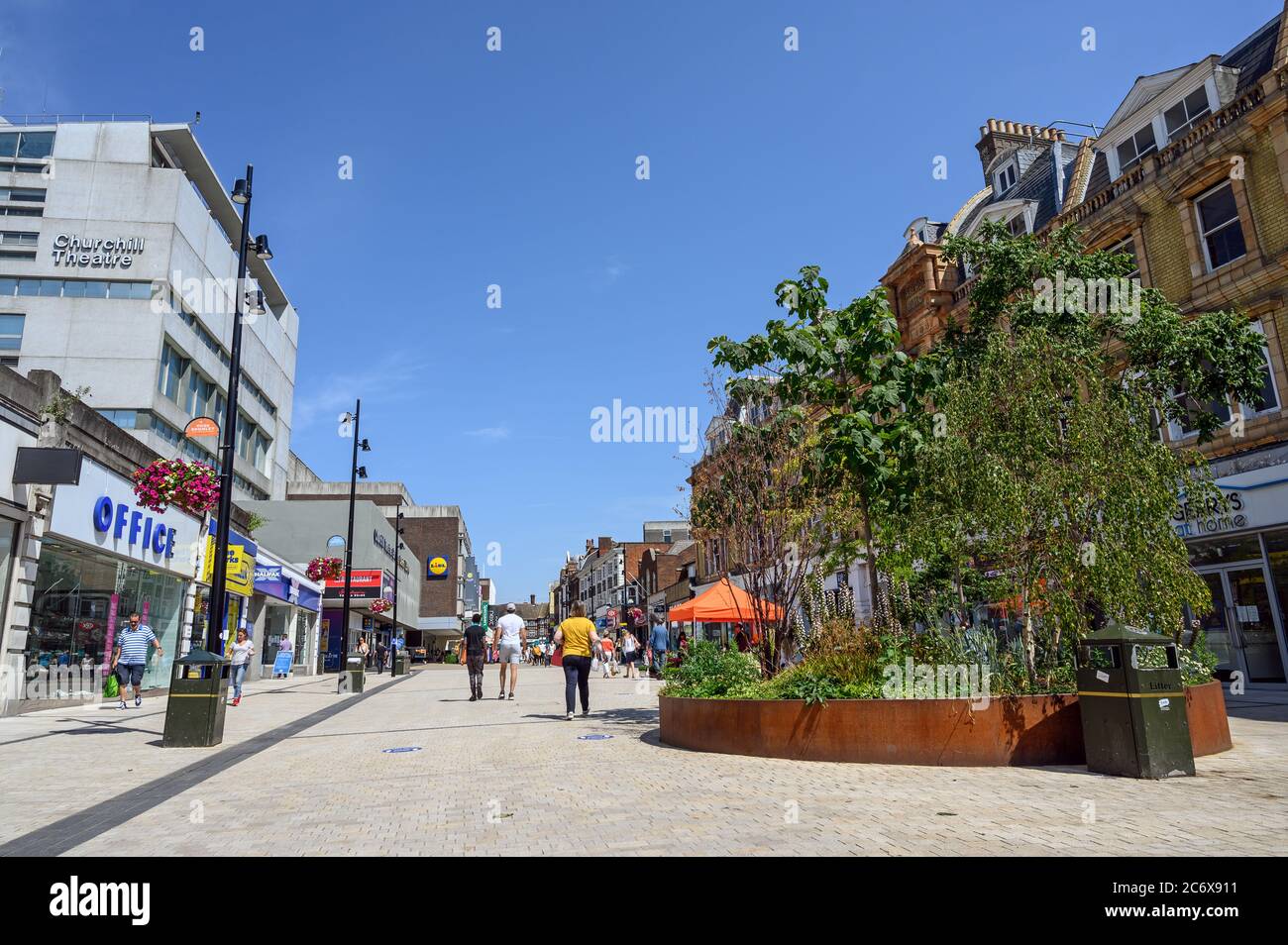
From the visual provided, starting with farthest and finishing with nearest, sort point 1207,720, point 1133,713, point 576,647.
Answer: point 576,647, point 1207,720, point 1133,713

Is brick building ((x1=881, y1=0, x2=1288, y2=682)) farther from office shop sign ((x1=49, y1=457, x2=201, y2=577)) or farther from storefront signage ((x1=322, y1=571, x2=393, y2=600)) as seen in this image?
storefront signage ((x1=322, y1=571, x2=393, y2=600))

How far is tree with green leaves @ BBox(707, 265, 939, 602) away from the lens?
11062 mm

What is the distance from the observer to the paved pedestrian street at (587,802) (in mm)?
5109

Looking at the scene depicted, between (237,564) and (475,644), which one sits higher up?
(237,564)

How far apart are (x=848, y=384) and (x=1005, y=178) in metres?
22.1

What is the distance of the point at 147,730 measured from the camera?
1285 cm

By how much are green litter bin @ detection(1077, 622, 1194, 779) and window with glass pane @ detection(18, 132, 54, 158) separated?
49654 millimetres

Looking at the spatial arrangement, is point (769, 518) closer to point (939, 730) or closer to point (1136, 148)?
point (939, 730)

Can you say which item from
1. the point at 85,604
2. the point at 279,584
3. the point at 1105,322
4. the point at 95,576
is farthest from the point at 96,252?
the point at 1105,322

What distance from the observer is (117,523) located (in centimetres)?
1753

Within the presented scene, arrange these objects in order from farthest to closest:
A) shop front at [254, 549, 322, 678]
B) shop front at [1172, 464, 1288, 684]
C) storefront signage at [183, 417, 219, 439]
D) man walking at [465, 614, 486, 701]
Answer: shop front at [254, 549, 322, 678], storefront signage at [183, 417, 219, 439], man walking at [465, 614, 486, 701], shop front at [1172, 464, 1288, 684]

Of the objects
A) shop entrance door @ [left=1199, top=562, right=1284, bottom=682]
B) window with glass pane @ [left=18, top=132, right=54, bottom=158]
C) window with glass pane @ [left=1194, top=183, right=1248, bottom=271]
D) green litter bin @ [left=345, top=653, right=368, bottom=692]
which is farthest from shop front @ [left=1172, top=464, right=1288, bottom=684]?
window with glass pane @ [left=18, top=132, right=54, bottom=158]
